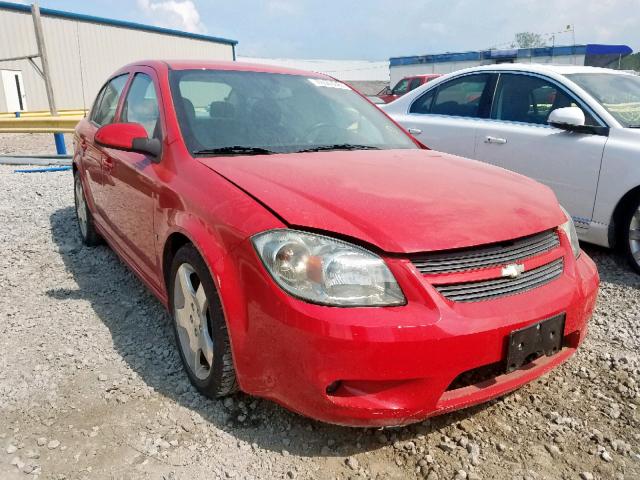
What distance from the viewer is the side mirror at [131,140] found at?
265 centimetres

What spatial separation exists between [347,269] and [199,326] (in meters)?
0.85

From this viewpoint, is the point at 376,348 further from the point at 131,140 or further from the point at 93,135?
the point at 93,135

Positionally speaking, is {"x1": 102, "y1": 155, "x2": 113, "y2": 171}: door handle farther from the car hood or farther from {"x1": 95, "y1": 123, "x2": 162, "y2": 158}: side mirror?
the car hood

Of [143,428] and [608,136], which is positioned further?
[608,136]

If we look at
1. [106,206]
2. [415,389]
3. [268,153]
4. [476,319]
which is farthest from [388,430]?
[106,206]

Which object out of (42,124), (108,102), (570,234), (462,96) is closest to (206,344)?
(570,234)

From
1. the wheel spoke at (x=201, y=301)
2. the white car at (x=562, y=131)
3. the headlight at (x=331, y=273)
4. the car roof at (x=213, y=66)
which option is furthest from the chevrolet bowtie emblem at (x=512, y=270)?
the white car at (x=562, y=131)

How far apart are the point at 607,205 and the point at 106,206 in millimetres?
3541

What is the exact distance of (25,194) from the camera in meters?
6.16

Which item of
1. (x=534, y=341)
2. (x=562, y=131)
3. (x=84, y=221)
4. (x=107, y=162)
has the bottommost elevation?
(x=84, y=221)

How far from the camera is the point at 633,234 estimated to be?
12.5ft

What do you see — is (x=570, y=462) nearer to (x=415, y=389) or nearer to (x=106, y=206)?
(x=415, y=389)

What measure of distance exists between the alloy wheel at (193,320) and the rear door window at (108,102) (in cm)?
185

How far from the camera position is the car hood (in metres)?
1.87
